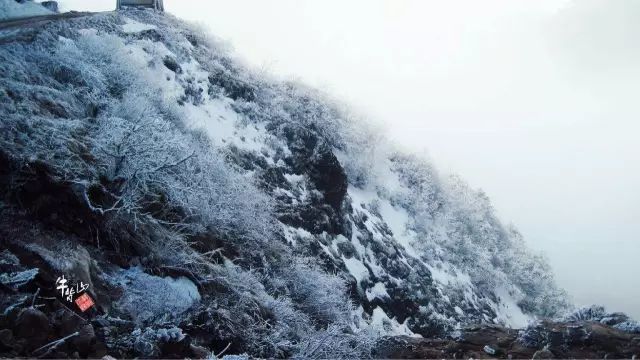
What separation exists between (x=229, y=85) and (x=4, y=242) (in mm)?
20768

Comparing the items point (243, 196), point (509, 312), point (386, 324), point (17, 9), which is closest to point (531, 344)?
point (243, 196)

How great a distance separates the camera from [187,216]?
33.6ft

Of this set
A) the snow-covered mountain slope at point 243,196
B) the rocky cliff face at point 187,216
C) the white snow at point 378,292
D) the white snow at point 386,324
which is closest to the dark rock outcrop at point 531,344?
the rocky cliff face at point 187,216

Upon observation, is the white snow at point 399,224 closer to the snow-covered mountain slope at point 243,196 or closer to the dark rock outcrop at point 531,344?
the snow-covered mountain slope at point 243,196

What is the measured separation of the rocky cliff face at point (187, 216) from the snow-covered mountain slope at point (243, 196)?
68 millimetres

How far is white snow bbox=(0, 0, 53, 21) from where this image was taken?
20625 millimetres

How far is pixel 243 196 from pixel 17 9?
17402 millimetres

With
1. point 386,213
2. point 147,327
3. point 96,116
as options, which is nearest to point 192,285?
point 147,327

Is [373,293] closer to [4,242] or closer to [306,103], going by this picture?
[306,103]

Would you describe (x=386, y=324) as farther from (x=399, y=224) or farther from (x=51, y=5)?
(x=51, y=5)

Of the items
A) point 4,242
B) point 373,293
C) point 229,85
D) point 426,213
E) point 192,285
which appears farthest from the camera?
point 426,213

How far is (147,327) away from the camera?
6.32 m

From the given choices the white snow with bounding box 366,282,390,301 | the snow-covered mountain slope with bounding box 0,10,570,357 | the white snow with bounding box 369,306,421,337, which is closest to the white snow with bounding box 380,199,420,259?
the snow-covered mountain slope with bounding box 0,10,570,357

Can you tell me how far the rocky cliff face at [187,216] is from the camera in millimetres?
6434
